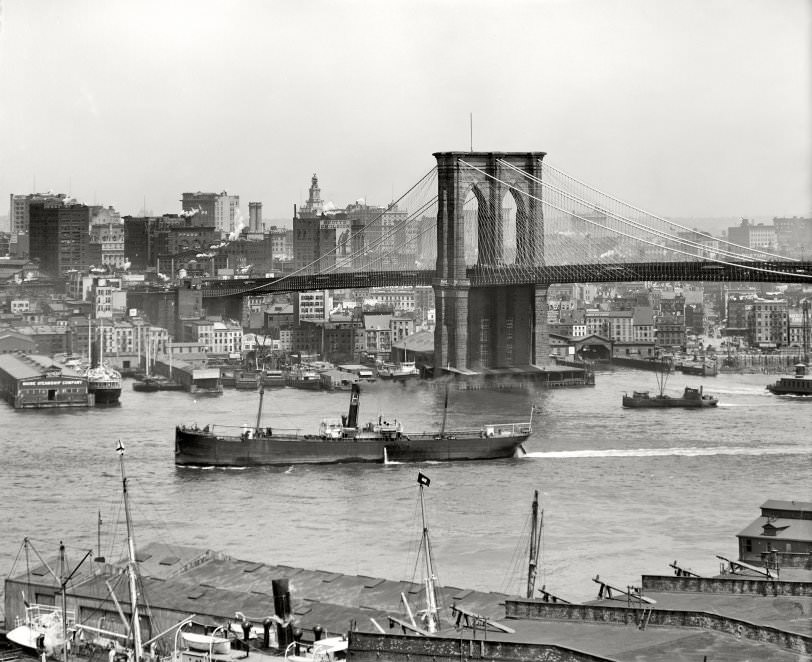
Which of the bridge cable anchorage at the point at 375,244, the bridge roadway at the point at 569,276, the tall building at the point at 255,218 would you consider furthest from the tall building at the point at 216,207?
the bridge roadway at the point at 569,276

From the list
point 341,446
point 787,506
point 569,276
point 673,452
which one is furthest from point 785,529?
point 569,276

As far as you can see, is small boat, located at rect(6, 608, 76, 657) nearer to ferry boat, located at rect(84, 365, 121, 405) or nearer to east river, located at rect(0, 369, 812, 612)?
east river, located at rect(0, 369, 812, 612)

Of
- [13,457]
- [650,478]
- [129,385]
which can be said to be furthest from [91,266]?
[650,478]

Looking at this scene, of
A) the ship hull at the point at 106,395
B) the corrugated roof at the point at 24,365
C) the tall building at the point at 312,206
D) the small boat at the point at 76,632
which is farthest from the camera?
the tall building at the point at 312,206

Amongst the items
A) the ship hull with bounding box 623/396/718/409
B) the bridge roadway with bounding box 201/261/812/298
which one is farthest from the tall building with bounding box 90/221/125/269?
the ship hull with bounding box 623/396/718/409

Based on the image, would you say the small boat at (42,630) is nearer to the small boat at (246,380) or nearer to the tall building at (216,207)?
the small boat at (246,380)
